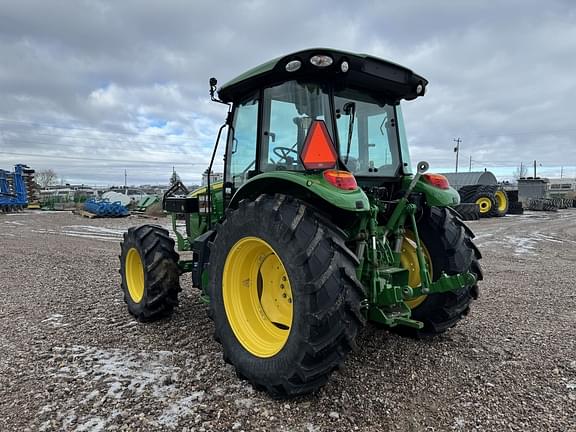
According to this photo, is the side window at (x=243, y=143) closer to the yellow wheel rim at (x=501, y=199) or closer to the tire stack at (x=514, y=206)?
the yellow wheel rim at (x=501, y=199)

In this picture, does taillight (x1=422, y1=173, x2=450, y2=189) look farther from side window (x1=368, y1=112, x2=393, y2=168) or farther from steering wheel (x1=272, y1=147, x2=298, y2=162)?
→ steering wheel (x1=272, y1=147, x2=298, y2=162)

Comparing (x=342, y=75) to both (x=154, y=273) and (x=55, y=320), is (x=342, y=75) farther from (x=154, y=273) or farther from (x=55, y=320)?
(x=55, y=320)

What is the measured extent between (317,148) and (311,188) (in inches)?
14.7

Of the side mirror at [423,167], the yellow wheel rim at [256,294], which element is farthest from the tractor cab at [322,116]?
the yellow wheel rim at [256,294]

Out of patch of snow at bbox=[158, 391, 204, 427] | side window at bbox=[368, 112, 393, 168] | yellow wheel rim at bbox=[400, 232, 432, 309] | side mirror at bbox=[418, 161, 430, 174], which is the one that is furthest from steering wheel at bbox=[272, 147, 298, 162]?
patch of snow at bbox=[158, 391, 204, 427]

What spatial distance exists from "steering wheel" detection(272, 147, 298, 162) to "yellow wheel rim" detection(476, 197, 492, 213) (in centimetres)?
2154

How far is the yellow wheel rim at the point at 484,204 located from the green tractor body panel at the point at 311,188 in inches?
859

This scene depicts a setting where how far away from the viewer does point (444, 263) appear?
3.65m

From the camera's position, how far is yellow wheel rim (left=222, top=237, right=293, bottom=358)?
126 inches

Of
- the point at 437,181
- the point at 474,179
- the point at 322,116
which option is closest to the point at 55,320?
the point at 322,116

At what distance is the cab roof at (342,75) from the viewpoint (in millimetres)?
2975

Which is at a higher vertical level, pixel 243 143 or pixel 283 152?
pixel 243 143

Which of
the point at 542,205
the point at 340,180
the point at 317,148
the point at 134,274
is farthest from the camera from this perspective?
the point at 542,205

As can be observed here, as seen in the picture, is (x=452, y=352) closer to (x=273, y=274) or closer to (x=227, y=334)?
(x=273, y=274)
